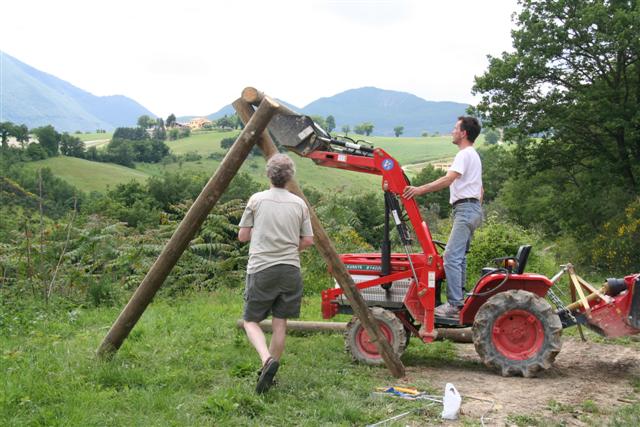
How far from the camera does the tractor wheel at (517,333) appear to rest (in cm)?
673

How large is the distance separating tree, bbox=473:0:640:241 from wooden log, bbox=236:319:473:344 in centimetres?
1879

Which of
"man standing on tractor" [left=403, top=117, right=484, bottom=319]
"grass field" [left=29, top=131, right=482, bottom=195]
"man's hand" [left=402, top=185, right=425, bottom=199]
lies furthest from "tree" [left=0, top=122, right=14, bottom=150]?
"man standing on tractor" [left=403, top=117, right=484, bottom=319]

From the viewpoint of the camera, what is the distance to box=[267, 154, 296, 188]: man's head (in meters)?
5.82

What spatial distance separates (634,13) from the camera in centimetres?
2198

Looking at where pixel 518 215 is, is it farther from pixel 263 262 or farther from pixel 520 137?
pixel 263 262

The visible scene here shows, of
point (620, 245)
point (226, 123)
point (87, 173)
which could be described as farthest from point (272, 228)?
point (226, 123)

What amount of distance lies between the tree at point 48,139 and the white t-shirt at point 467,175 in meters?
99.4

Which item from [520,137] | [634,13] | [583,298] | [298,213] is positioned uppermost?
[634,13]

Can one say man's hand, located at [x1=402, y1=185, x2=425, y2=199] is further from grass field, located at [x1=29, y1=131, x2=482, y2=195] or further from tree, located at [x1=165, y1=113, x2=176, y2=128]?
tree, located at [x1=165, y1=113, x2=176, y2=128]

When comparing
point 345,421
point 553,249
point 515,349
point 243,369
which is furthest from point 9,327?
point 553,249

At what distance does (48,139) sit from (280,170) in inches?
4047

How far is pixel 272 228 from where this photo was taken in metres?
5.72

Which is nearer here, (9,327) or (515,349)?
(515,349)

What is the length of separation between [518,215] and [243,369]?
121 feet
